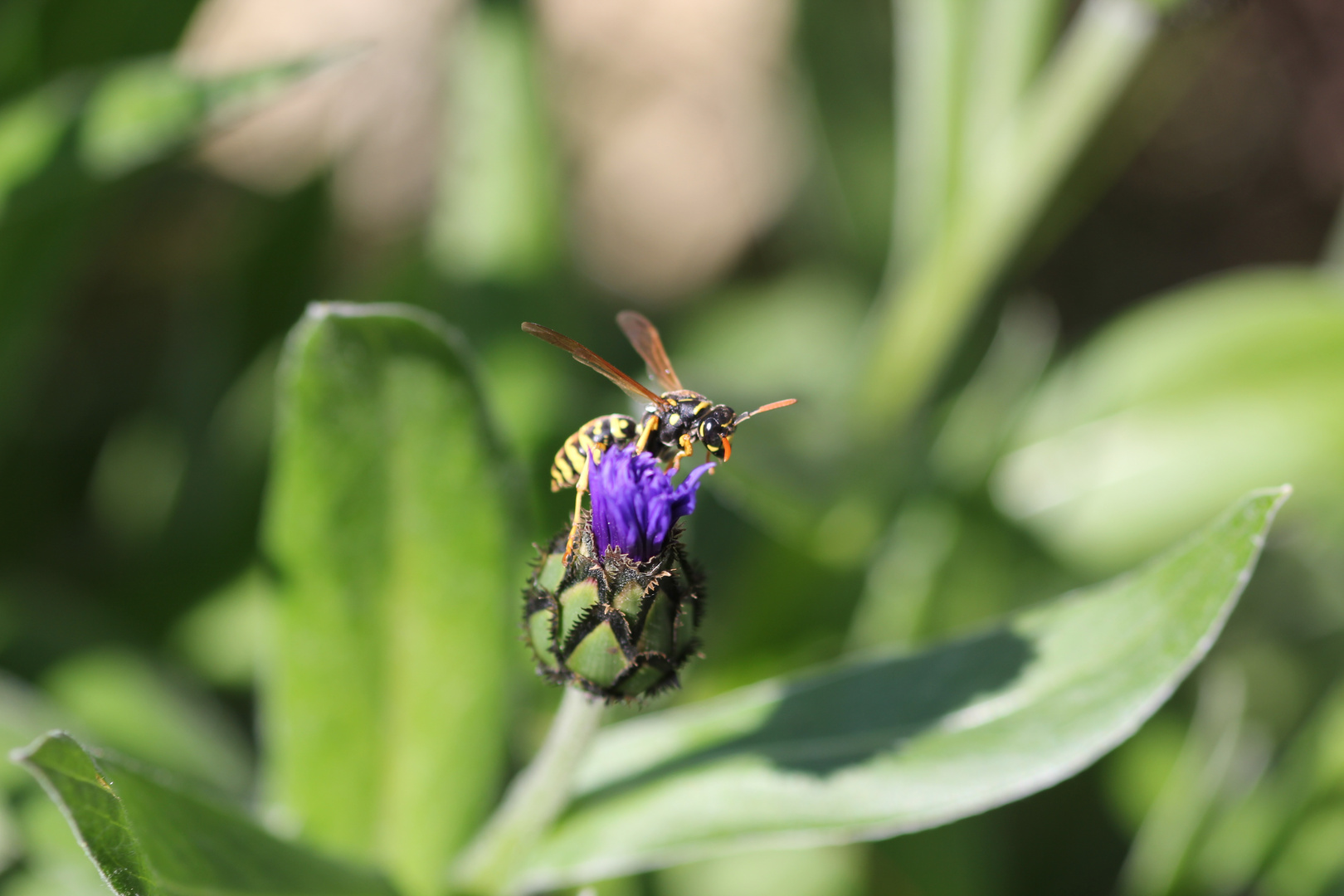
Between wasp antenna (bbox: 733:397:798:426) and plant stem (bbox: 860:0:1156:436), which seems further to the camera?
plant stem (bbox: 860:0:1156:436)

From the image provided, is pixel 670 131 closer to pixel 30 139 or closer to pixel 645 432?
pixel 30 139

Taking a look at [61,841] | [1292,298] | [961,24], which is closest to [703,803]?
[61,841]

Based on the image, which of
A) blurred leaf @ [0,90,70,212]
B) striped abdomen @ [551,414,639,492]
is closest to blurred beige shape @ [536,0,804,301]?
blurred leaf @ [0,90,70,212]

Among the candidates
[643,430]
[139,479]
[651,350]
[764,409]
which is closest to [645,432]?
[643,430]

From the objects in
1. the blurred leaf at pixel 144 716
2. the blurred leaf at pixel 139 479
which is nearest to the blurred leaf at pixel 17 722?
the blurred leaf at pixel 144 716

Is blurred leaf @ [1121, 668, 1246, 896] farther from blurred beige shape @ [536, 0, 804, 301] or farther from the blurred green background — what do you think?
blurred beige shape @ [536, 0, 804, 301]
